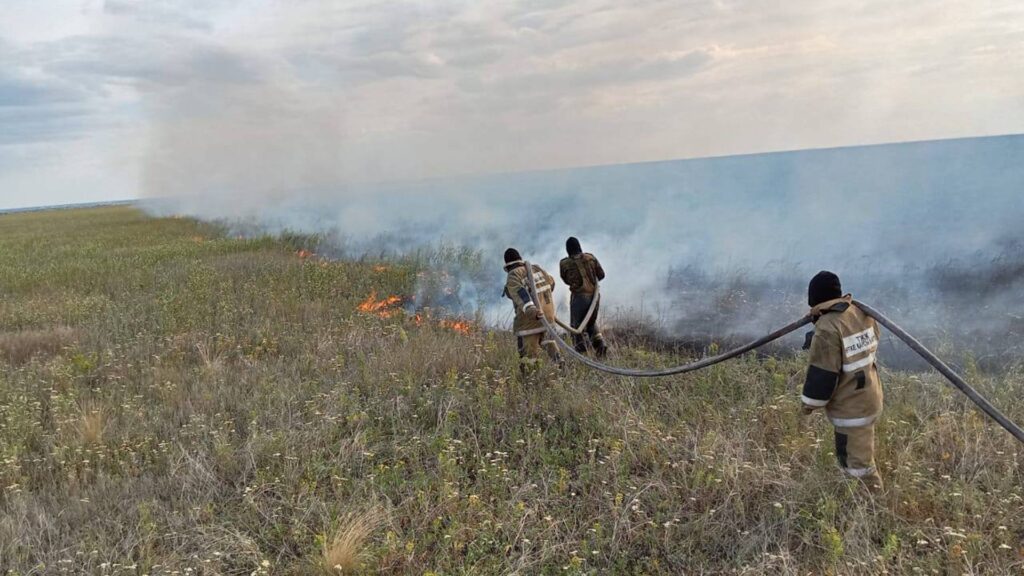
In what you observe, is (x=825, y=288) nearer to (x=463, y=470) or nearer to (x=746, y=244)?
(x=463, y=470)

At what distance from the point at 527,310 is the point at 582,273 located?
3.91 feet

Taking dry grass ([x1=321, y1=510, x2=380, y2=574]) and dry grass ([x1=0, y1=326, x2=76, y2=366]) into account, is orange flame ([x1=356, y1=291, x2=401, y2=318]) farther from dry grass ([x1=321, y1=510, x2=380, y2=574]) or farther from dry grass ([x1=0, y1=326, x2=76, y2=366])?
dry grass ([x1=321, y1=510, x2=380, y2=574])

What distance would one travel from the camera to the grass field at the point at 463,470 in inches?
141

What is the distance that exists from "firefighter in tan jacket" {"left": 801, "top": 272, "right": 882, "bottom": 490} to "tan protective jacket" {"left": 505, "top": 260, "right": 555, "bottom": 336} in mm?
3221

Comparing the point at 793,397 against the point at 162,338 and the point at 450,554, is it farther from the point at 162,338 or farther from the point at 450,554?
the point at 162,338

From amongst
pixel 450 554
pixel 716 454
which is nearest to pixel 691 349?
pixel 716 454

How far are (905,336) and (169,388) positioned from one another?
21.9ft

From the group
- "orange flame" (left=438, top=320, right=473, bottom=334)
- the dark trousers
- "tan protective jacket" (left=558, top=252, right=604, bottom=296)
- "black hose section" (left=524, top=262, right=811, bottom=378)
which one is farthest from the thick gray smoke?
"black hose section" (left=524, top=262, right=811, bottom=378)

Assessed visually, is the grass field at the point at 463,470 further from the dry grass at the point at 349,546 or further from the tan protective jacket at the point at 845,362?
the tan protective jacket at the point at 845,362

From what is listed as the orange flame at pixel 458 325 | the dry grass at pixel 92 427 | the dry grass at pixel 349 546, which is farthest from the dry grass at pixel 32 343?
the dry grass at pixel 349 546

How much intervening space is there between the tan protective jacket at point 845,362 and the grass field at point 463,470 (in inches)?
24.5

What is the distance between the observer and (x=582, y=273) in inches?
289

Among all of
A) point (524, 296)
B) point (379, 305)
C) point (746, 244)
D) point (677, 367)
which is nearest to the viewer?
point (677, 367)

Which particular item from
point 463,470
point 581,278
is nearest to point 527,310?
point 581,278
